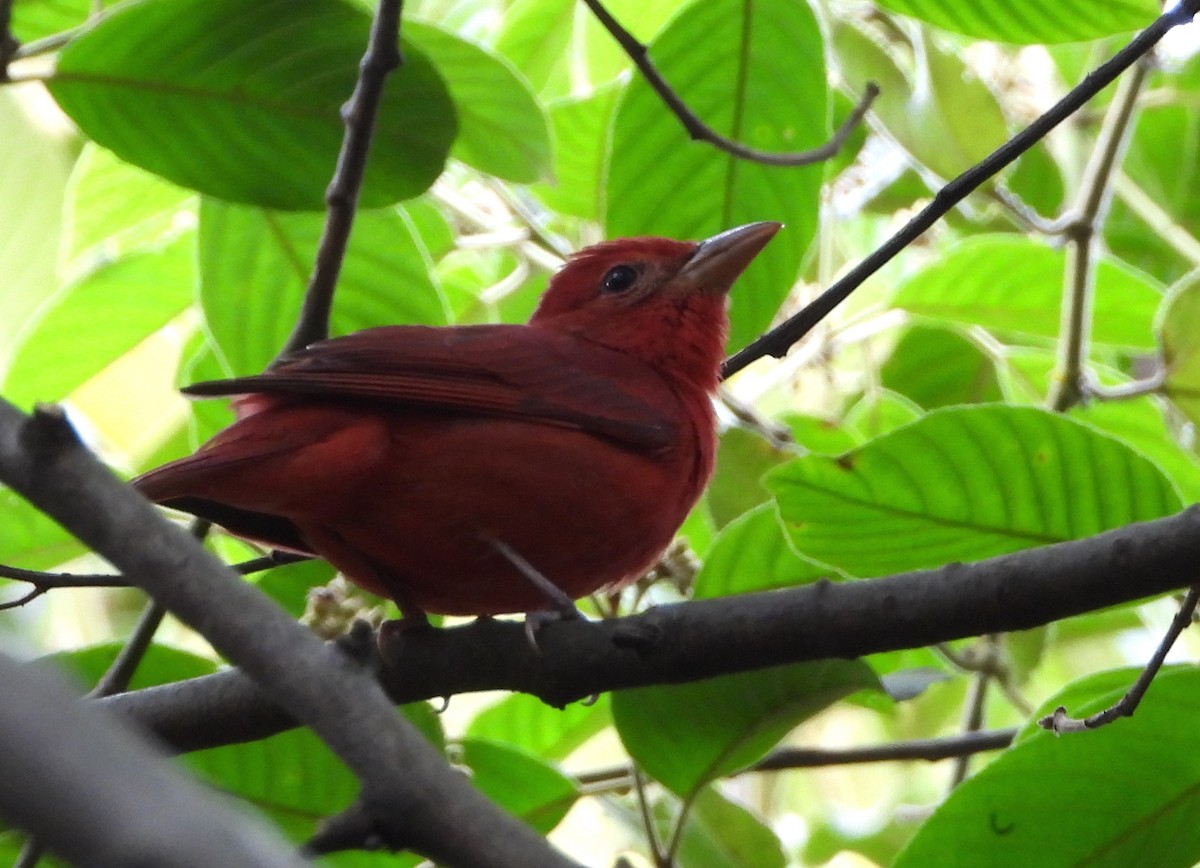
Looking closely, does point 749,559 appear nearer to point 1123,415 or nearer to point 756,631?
point 756,631

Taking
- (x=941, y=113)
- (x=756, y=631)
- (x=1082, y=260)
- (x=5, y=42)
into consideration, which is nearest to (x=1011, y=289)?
(x=1082, y=260)

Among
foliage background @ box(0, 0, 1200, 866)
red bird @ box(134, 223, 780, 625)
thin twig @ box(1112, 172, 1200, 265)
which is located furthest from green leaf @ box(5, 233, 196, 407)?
thin twig @ box(1112, 172, 1200, 265)

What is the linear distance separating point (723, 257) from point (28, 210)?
268cm

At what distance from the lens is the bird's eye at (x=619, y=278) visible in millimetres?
3816

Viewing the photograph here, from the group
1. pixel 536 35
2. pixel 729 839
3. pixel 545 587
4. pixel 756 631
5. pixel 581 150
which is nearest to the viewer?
pixel 756 631

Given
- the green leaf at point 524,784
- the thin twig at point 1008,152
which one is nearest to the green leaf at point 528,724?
the green leaf at point 524,784

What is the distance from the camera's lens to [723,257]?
347 cm

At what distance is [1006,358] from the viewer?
4.18m

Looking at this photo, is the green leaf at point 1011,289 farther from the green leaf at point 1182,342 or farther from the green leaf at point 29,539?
the green leaf at point 29,539

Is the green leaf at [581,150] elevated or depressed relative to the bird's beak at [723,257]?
elevated

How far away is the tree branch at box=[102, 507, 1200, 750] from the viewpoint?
6.65 ft

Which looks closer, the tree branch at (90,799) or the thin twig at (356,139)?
the tree branch at (90,799)

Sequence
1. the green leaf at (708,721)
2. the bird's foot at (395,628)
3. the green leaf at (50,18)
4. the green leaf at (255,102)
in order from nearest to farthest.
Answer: the bird's foot at (395,628) → the green leaf at (708,721) → the green leaf at (255,102) → the green leaf at (50,18)

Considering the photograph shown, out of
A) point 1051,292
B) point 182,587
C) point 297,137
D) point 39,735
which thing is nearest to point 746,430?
point 1051,292
